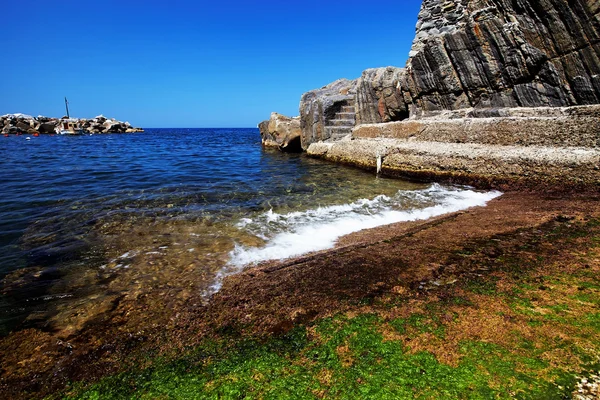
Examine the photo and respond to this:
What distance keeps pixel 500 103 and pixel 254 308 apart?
42.4 feet

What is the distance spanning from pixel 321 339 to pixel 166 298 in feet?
7.27

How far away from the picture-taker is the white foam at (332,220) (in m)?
5.54

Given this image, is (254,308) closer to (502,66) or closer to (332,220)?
(332,220)

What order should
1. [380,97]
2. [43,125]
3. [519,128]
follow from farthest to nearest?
[43,125] → [380,97] → [519,128]

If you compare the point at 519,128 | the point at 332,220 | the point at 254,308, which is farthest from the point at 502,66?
the point at 254,308

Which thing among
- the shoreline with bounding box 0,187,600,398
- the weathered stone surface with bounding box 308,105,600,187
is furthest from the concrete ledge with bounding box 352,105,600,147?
the shoreline with bounding box 0,187,600,398

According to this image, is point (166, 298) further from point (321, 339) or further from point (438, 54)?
point (438, 54)

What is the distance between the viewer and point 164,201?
9578 millimetres

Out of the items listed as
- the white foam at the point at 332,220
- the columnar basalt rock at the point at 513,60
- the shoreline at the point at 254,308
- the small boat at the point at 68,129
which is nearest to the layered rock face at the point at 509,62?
the columnar basalt rock at the point at 513,60

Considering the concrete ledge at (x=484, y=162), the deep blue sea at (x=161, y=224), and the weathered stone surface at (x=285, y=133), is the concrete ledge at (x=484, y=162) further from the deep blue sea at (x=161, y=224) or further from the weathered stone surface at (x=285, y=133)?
the weathered stone surface at (x=285, y=133)

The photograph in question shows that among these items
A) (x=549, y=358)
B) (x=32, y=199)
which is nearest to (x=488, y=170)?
(x=549, y=358)

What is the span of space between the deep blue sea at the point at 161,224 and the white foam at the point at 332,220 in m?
0.03

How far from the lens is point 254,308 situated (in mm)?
3436

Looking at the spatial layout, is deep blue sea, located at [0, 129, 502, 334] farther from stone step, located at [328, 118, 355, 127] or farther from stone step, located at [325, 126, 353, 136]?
stone step, located at [328, 118, 355, 127]
